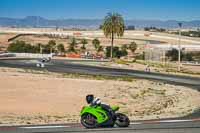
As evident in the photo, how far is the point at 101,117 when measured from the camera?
1991 cm

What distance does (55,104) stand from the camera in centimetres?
3475

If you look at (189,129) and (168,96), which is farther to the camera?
(168,96)

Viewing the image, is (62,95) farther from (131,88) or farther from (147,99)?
(131,88)

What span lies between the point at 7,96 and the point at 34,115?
11131 millimetres

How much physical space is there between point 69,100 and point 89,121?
17545mm

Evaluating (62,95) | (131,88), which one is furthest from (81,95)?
(131,88)

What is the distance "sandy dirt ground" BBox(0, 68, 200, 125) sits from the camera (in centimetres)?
2802

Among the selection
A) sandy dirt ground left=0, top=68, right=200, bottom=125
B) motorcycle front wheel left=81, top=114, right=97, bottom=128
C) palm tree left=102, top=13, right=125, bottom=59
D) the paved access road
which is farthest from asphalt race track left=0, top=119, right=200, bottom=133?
palm tree left=102, top=13, right=125, bottom=59

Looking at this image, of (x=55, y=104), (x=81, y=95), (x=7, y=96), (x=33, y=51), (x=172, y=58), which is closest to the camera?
(x=55, y=104)

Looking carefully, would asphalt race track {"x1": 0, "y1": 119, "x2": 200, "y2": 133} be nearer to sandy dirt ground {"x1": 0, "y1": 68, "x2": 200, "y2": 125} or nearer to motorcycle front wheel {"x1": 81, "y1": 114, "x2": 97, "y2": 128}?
motorcycle front wheel {"x1": 81, "y1": 114, "x2": 97, "y2": 128}

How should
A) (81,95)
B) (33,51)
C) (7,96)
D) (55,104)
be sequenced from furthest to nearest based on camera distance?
(33,51)
(81,95)
(7,96)
(55,104)

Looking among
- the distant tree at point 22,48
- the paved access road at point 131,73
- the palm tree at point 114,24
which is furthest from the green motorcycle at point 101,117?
the distant tree at point 22,48

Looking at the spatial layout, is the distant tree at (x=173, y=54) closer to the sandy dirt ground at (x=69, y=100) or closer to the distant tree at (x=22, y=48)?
the distant tree at (x=22, y=48)

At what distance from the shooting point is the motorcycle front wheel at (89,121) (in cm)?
2010
